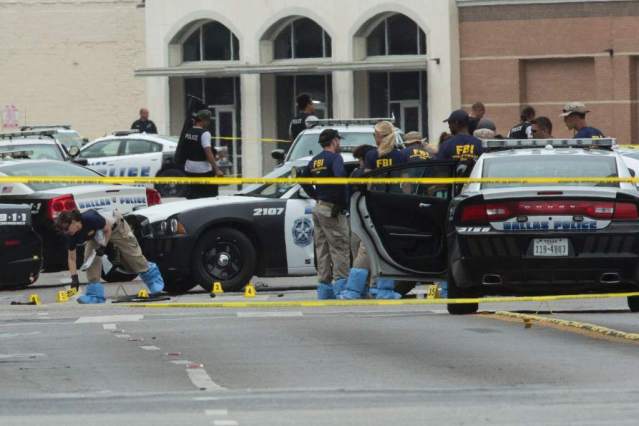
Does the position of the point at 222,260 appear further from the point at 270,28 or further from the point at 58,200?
the point at 270,28

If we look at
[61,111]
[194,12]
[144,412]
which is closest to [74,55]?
[61,111]

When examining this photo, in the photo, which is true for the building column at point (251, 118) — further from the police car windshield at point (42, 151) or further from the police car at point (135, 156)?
the police car windshield at point (42, 151)

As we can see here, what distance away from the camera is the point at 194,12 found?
185 ft

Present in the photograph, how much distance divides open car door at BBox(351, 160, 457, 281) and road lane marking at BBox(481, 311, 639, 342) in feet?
2.21

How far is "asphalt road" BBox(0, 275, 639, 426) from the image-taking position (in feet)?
32.9

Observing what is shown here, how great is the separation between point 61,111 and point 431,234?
4710 centimetres

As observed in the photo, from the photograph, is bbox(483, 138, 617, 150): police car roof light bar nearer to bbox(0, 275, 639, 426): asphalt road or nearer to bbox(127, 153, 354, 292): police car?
bbox(0, 275, 639, 426): asphalt road

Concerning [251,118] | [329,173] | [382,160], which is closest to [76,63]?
[251,118]

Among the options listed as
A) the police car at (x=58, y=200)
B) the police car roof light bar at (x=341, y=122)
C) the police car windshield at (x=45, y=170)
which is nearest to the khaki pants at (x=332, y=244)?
the police car at (x=58, y=200)

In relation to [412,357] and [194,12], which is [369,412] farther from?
[194,12]

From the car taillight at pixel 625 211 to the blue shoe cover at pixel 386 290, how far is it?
3962 millimetres

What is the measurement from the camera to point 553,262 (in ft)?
48.7

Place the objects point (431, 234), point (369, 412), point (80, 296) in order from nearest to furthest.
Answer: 1. point (369, 412)
2. point (431, 234)
3. point (80, 296)

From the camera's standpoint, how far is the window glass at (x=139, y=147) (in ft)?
128
